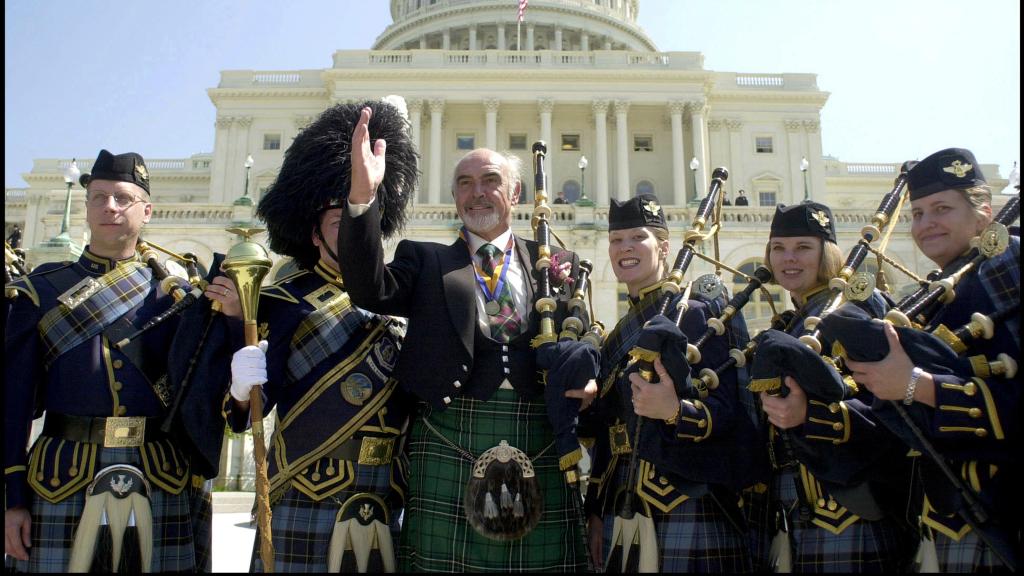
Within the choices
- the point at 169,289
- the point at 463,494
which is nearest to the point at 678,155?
the point at 169,289

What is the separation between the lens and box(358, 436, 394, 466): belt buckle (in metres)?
4.65

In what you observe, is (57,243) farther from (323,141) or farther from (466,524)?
(466,524)

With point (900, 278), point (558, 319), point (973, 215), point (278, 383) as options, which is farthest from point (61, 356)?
point (900, 278)

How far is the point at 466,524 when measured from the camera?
14.6 ft

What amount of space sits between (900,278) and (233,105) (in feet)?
146

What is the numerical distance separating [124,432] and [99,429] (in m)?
0.14

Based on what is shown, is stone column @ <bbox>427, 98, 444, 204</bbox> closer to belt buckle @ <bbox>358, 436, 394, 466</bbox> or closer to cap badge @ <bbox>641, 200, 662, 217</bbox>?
cap badge @ <bbox>641, 200, 662, 217</bbox>

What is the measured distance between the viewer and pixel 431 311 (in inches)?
183

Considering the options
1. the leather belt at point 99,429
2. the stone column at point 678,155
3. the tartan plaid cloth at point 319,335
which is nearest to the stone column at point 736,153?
the stone column at point 678,155

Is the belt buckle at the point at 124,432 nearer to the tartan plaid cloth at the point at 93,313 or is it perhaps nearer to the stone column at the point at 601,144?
the tartan plaid cloth at the point at 93,313

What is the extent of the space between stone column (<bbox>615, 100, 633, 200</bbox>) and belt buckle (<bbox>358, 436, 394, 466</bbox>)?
50165 millimetres

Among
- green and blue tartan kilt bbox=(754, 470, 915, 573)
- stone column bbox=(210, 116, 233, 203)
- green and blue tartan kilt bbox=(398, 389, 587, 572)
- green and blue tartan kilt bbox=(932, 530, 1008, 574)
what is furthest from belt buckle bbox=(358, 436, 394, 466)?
stone column bbox=(210, 116, 233, 203)

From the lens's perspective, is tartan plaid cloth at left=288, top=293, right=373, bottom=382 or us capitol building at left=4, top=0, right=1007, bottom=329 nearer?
tartan plaid cloth at left=288, top=293, right=373, bottom=382

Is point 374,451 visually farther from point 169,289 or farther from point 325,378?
point 169,289
